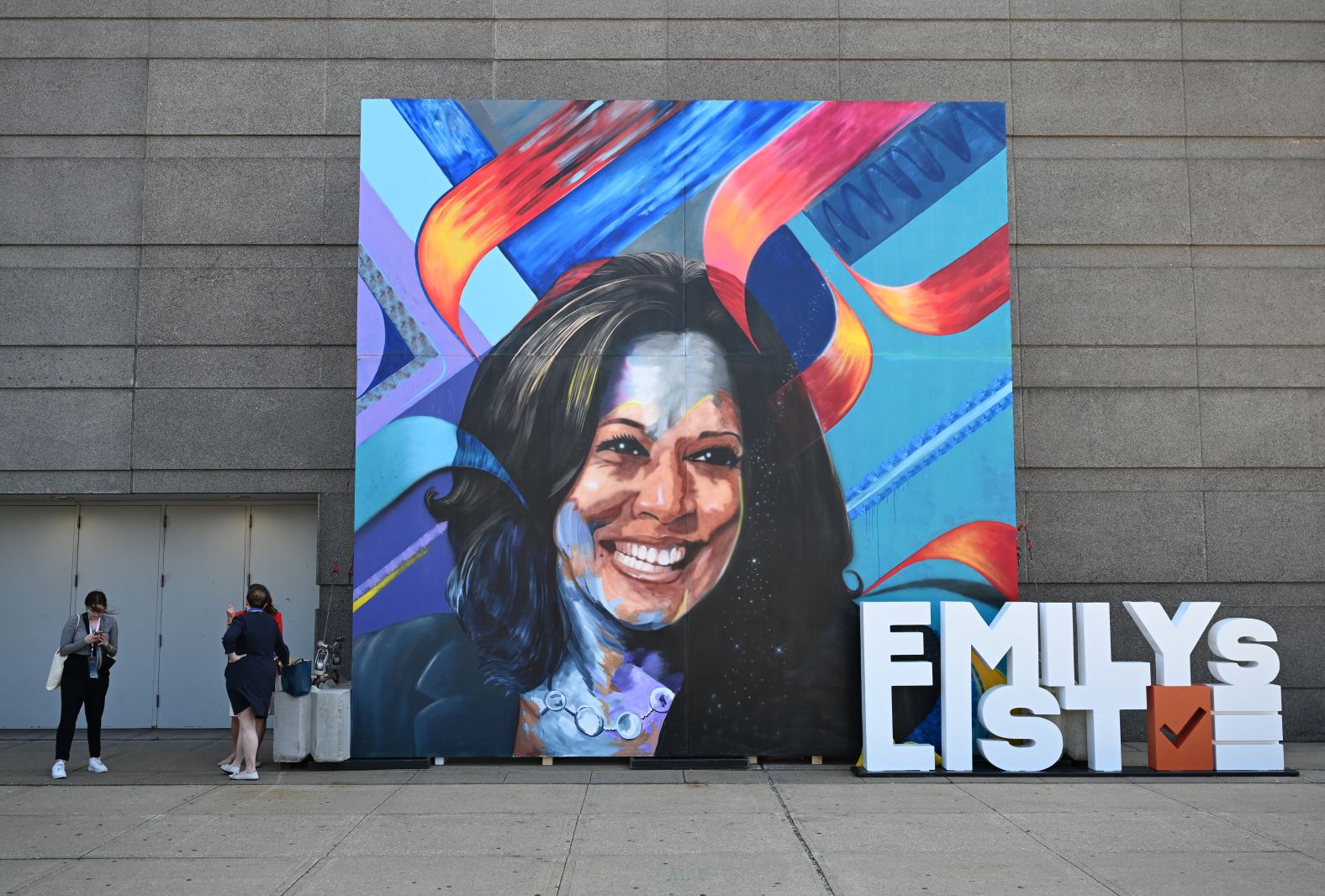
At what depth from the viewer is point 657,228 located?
1028 centimetres

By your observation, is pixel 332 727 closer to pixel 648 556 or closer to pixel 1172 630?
pixel 648 556

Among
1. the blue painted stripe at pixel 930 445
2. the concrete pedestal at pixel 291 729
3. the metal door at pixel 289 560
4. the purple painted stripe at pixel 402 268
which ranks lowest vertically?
the concrete pedestal at pixel 291 729

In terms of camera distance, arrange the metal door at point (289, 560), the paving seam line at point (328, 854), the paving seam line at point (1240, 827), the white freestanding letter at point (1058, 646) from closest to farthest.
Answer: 1. the paving seam line at point (328, 854)
2. the paving seam line at point (1240, 827)
3. the white freestanding letter at point (1058, 646)
4. the metal door at point (289, 560)

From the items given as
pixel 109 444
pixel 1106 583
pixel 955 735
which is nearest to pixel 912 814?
pixel 955 735

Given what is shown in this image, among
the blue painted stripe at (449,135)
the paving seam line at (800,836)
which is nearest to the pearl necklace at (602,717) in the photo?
the paving seam line at (800,836)

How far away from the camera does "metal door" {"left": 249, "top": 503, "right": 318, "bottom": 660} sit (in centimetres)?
1252

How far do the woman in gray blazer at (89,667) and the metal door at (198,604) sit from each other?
7.50 ft

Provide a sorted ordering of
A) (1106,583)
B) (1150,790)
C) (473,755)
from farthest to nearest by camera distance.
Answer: (1106,583), (473,755), (1150,790)

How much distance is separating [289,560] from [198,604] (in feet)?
→ 4.05

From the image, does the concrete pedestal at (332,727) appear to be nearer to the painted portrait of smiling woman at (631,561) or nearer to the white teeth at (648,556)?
the painted portrait of smiling woman at (631,561)

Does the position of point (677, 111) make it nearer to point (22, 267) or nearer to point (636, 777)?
point (636, 777)

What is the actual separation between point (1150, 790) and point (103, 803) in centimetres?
894

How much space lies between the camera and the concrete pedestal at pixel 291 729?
32.1 ft

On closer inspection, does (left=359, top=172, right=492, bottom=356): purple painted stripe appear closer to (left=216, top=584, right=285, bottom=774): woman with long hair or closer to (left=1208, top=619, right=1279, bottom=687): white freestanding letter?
(left=216, top=584, right=285, bottom=774): woman with long hair
